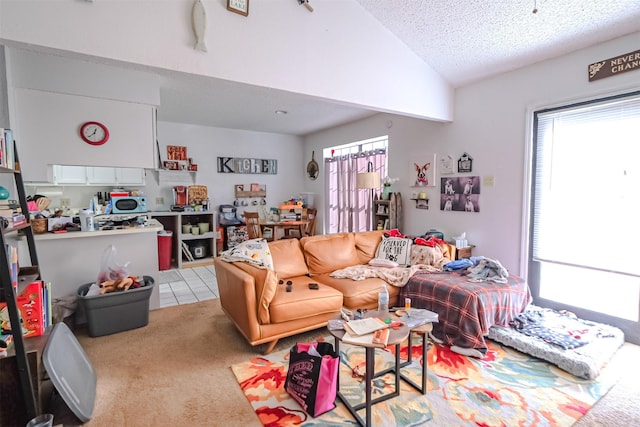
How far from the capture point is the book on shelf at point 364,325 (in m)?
1.72

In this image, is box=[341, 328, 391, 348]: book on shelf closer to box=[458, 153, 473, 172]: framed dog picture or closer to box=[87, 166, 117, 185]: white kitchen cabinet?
Answer: box=[458, 153, 473, 172]: framed dog picture

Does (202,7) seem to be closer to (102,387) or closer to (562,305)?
(102,387)

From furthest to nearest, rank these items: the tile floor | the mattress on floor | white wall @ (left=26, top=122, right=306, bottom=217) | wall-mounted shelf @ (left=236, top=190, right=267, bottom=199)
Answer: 1. wall-mounted shelf @ (left=236, top=190, right=267, bottom=199)
2. white wall @ (left=26, top=122, right=306, bottom=217)
3. the tile floor
4. the mattress on floor

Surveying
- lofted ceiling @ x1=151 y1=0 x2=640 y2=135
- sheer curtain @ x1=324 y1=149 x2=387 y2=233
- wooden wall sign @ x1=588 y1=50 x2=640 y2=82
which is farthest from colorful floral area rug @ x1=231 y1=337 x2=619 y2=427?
sheer curtain @ x1=324 y1=149 x2=387 y2=233

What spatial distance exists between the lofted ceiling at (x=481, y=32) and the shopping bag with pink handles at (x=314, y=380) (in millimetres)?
2067

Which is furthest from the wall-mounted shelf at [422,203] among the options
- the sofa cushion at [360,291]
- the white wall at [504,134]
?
the sofa cushion at [360,291]

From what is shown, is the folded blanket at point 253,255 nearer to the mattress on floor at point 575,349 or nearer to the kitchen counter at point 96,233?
the kitchen counter at point 96,233

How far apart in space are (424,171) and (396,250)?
131 cm

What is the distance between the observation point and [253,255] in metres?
2.76

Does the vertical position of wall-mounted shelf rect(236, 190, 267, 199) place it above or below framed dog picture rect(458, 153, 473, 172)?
below

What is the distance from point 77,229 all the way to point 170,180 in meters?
2.70

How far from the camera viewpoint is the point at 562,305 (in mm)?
3027

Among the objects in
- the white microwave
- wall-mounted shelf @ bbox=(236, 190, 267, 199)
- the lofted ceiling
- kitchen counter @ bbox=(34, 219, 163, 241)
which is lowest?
kitchen counter @ bbox=(34, 219, 163, 241)

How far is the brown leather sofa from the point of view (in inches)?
92.4
